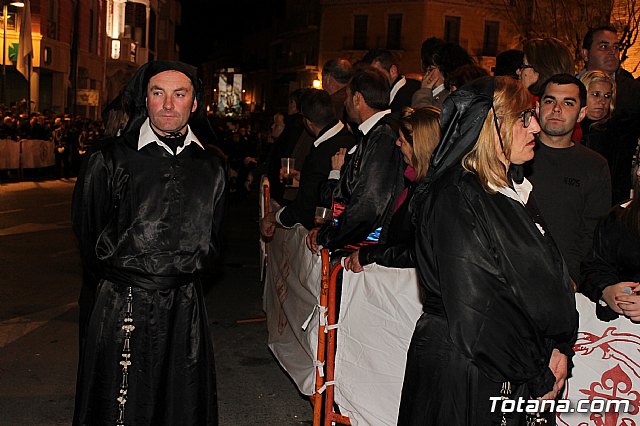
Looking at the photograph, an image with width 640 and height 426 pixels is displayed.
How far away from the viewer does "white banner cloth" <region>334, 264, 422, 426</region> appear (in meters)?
5.03

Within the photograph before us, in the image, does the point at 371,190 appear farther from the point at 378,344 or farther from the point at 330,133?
the point at 330,133

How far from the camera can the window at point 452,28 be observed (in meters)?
50.5

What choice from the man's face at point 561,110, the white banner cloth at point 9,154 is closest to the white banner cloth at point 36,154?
the white banner cloth at point 9,154

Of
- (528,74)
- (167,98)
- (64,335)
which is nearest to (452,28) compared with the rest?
(64,335)

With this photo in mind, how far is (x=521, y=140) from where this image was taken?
340 centimetres

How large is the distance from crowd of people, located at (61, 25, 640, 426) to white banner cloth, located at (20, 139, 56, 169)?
20406 millimetres

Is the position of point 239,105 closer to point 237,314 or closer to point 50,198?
point 50,198

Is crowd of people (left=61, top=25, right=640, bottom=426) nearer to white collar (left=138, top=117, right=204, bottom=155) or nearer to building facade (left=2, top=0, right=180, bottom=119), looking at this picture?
white collar (left=138, top=117, right=204, bottom=155)

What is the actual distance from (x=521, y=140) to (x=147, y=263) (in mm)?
2111

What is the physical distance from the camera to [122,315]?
4469mm

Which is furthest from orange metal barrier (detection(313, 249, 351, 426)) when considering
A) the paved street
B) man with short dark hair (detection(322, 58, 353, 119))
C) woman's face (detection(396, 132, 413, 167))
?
man with short dark hair (detection(322, 58, 353, 119))

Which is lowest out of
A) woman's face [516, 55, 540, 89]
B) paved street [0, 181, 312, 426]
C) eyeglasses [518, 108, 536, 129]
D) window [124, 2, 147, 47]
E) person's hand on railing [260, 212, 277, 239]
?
paved street [0, 181, 312, 426]

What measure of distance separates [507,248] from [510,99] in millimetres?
616

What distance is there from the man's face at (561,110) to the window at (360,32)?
162 ft
